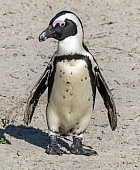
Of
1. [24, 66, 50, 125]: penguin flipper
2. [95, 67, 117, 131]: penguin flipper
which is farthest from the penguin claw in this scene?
[95, 67, 117, 131]: penguin flipper

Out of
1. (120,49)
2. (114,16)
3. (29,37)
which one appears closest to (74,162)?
(120,49)

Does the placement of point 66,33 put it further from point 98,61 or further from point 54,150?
point 98,61

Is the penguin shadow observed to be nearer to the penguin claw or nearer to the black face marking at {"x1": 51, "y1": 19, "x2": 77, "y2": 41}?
the penguin claw

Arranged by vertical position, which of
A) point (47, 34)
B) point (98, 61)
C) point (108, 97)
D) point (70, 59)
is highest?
point (47, 34)

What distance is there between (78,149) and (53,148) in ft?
0.64

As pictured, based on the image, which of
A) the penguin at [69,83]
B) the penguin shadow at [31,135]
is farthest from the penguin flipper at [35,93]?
the penguin shadow at [31,135]

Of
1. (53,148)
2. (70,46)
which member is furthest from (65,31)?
(53,148)

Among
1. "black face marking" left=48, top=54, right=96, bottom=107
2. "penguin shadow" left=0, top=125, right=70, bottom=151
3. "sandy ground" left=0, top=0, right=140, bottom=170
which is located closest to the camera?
"black face marking" left=48, top=54, right=96, bottom=107

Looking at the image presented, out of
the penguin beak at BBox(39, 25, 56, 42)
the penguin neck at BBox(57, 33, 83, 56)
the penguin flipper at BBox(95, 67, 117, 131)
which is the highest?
the penguin beak at BBox(39, 25, 56, 42)

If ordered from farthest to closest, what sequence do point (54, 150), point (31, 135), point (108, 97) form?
point (31, 135) → point (108, 97) → point (54, 150)

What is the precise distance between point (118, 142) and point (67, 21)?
3.76ft

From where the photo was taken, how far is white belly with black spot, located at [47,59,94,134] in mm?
5371

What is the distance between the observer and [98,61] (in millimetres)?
8602

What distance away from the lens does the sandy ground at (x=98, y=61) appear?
18.1 ft
